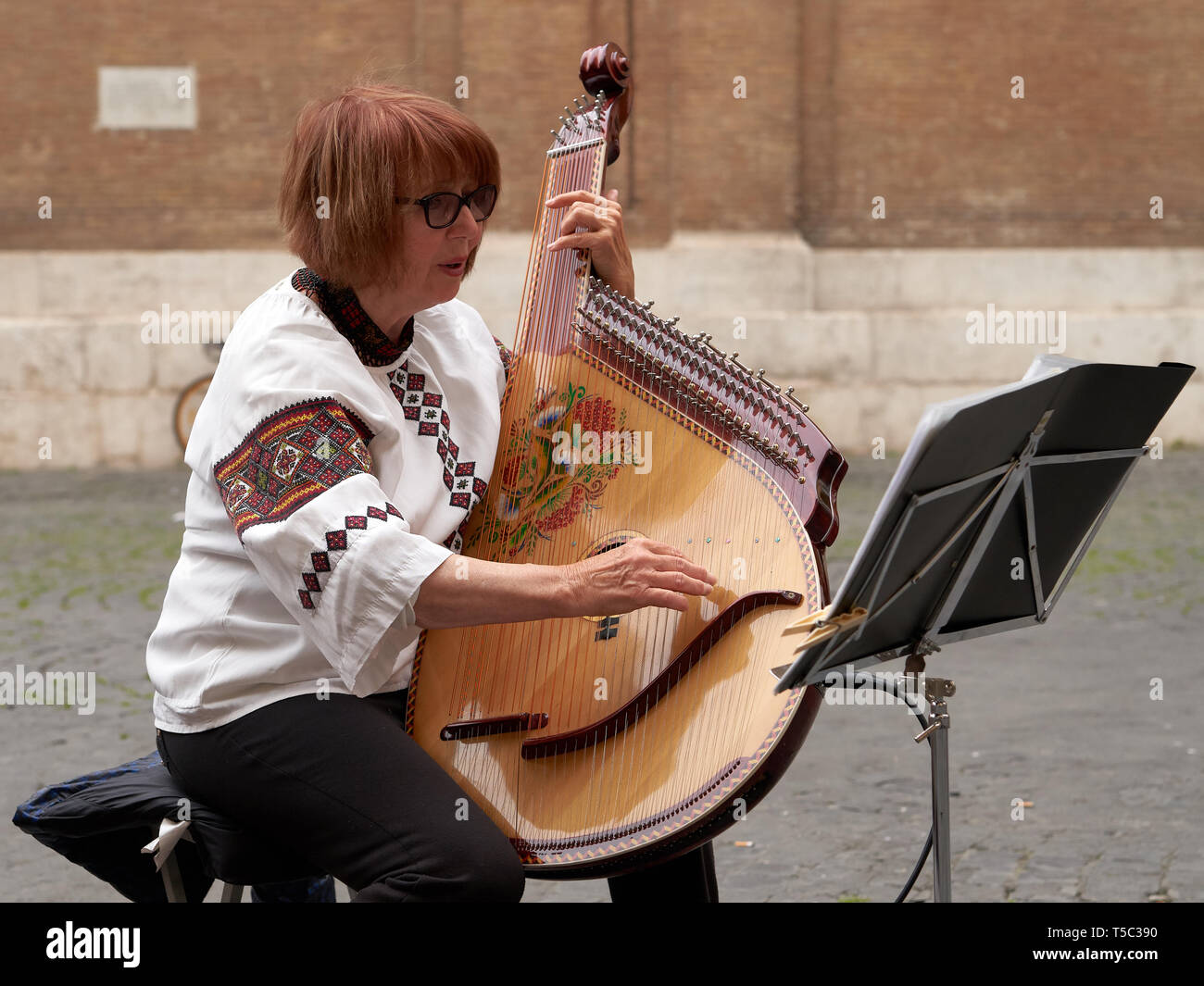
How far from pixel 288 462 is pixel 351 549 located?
0.59 feet

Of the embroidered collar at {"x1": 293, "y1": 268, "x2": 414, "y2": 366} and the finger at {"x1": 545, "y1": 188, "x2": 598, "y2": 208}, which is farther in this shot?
the finger at {"x1": 545, "y1": 188, "x2": 598, "y2": 208}

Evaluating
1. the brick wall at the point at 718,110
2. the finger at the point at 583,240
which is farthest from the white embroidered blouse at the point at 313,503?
the brick wall at the point at 718,110

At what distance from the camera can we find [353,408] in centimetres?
226

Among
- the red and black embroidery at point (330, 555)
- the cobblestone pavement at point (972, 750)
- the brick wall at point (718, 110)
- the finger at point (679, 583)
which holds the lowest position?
the cobblestone pavement at point (972, 750)

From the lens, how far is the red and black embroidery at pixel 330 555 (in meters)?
2.09

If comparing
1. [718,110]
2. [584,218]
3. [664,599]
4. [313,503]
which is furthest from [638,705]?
[718,110]

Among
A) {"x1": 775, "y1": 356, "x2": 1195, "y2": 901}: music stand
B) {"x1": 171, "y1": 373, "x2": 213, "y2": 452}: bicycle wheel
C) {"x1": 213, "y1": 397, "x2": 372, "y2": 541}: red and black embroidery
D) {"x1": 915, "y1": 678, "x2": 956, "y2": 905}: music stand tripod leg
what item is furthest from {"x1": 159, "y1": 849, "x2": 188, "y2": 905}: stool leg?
{"x1": 171, "y1": 373, "x2": 213, "y2": 452}: bicycle wheel

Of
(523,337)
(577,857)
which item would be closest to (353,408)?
(523,337)

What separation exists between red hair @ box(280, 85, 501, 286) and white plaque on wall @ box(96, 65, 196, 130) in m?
11.0

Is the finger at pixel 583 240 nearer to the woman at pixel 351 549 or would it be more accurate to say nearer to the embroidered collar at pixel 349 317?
the woman at pixel 351 549

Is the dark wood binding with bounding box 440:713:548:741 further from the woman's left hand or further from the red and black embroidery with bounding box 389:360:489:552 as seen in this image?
the woman's left hand

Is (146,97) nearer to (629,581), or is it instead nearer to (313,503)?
(313,503)

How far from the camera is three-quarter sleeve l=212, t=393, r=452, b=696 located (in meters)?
2.10
